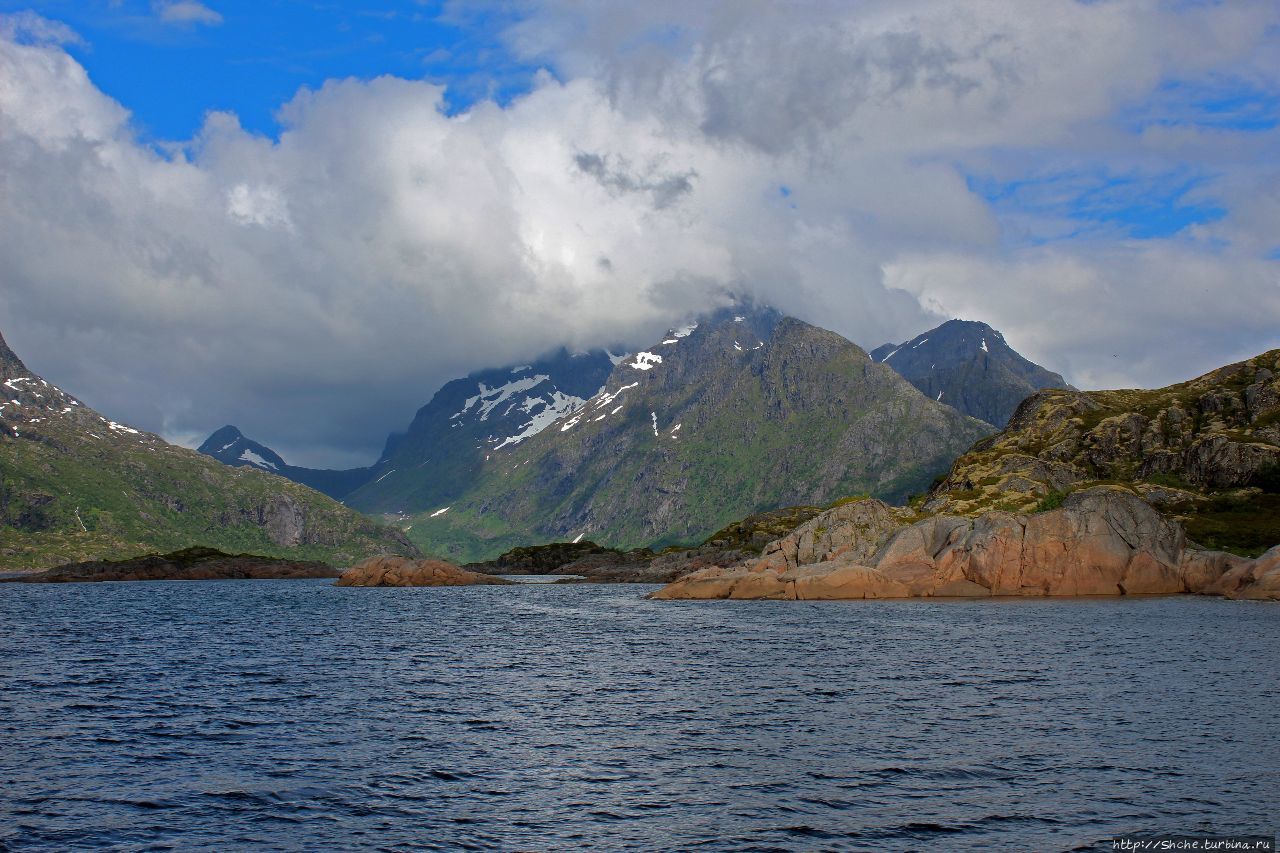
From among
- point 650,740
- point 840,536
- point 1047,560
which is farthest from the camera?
point 840,536

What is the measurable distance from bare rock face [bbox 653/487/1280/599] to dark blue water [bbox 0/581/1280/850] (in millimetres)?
50055

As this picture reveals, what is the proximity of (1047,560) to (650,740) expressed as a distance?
117m

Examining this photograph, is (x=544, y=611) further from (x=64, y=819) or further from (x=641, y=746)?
(x=64, y=819)

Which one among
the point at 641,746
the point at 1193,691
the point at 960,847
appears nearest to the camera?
the point at 960,847

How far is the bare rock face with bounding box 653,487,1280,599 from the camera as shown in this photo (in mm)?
148500

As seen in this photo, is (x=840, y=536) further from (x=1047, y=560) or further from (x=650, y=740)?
(x=650, y=740)

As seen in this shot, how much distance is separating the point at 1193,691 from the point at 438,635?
244 feet

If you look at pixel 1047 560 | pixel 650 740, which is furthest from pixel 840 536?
pixel 650 740

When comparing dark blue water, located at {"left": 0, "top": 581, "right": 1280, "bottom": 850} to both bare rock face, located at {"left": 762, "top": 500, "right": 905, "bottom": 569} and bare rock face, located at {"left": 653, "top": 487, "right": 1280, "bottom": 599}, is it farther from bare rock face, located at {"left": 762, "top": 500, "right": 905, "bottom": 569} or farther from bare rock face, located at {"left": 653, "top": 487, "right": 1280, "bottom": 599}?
bare rock face, located at {"left": 762, "top": 500, "right": 905, "bottom": 569}

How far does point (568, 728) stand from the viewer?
52.2 meters

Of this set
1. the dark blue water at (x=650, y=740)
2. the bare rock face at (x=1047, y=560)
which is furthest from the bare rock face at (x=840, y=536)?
the dark blue water at (x=650, y=740)

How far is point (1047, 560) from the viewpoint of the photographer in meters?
149

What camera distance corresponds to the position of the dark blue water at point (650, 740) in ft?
112

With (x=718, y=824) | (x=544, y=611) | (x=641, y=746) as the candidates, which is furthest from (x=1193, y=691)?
(x=544, y=611)
